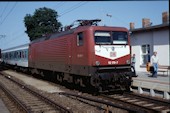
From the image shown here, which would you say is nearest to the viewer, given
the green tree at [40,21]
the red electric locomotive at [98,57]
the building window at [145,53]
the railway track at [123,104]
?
the railway track at [123,104]

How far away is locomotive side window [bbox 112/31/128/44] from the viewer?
12517mm

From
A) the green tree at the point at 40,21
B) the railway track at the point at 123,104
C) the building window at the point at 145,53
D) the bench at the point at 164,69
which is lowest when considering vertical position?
the railway track at the point at 123,104

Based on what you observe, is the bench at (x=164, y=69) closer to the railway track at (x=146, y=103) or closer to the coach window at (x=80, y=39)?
the railway track at (x=146, y=103)

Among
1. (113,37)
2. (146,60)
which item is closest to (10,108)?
(113,37)

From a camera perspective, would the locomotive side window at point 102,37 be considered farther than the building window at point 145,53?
No

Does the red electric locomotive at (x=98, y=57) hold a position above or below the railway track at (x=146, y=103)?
above

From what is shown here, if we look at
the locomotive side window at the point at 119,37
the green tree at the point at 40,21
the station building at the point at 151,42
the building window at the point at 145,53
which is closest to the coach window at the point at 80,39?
the locomotive side window at the point at 119,37

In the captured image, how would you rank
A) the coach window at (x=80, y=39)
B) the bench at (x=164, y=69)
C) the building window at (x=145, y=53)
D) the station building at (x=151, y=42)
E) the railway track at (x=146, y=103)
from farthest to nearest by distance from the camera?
the building window at (x=145, y=53) < the station building at (x=151, y=42) < the bench at (x=164, y=69) < the coach window at (x=80, y=39) < the railway track at (x=146, y=103)

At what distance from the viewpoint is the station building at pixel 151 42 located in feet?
60.7

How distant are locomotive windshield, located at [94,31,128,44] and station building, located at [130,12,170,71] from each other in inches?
221

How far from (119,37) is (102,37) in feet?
3.02

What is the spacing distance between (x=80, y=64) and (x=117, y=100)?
2753mm

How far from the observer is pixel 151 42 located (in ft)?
66.0

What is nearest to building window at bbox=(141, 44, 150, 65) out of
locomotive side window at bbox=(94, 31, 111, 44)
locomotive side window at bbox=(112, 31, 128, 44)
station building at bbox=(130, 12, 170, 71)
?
station building at bbox=(130, 12, 170, 71)
